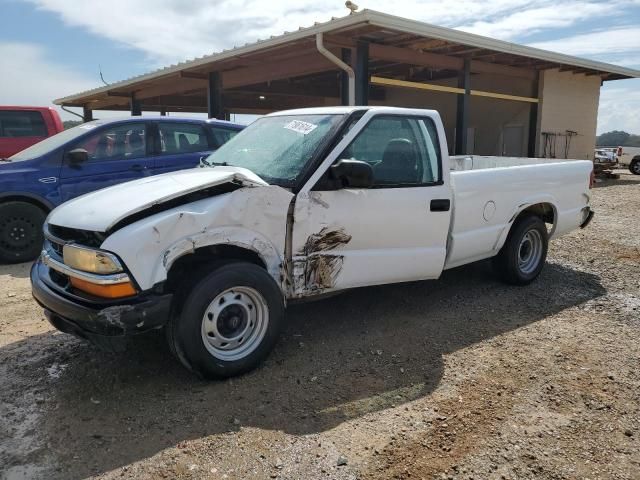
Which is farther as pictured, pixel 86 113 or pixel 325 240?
pixel 86 113

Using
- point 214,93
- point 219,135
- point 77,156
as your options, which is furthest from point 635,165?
point 77,156

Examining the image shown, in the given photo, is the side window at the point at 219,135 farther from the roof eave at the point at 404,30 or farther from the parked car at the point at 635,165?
the parked car at the point at 635,165

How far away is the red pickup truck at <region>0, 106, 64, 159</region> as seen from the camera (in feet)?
31.6

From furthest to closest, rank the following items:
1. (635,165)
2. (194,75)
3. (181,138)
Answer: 1. (635,165)
2. (194,75)
3. (181,138)

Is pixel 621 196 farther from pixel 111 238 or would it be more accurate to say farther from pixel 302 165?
pixel 111 238

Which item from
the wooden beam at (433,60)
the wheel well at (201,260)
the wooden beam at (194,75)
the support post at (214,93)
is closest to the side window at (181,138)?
the wheel well at (201,260)

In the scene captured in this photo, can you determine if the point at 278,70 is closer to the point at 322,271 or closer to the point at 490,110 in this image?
the point at 490,110

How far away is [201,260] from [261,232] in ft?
1.42

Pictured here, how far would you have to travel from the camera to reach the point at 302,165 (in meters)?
3.68

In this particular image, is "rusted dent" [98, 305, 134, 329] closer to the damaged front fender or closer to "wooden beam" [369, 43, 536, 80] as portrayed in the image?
the damaged front fender

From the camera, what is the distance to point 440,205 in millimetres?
4266

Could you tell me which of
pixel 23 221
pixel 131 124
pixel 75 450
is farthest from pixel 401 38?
pixel 75 450

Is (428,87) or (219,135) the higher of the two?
(428,87)

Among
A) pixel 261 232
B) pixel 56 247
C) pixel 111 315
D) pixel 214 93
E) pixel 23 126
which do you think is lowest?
pixel 111 315
